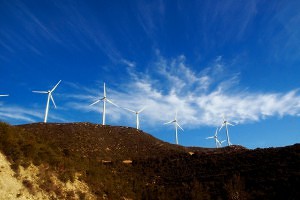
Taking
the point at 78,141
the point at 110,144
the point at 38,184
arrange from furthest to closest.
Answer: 1. the point at 110,144
2. the point at 78,141
3. the point at 38,184

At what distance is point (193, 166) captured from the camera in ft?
161

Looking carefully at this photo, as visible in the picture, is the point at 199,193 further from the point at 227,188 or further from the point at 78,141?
the point at 78,141

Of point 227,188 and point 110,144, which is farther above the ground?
point 110,144

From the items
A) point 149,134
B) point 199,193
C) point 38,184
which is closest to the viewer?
point 38,184

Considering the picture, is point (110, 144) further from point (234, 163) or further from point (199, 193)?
point (199, 193)

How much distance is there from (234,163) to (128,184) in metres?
16.6

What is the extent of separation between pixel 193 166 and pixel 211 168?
347 centimetres

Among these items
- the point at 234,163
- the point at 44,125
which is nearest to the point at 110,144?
the point at 44,125

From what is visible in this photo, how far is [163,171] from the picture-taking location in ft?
157

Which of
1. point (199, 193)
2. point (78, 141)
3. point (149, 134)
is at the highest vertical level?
point (149, 134)

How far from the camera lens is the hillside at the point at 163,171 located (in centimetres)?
2586

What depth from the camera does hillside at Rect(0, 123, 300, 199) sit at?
84.8ft

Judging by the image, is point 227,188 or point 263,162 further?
point 263,162

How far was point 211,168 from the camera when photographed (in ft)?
152
